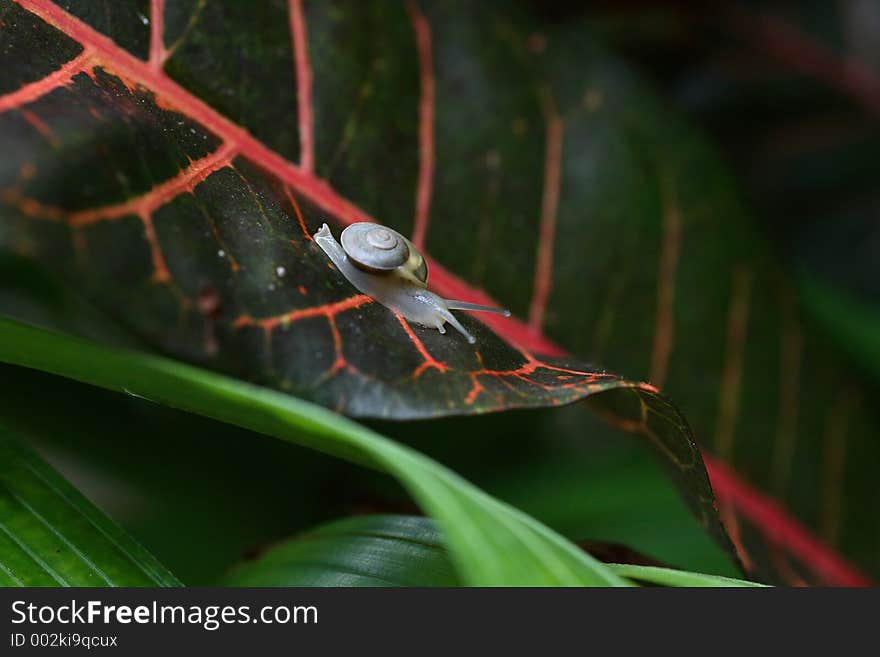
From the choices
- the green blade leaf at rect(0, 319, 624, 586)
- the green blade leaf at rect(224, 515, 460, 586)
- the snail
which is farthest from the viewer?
the snail

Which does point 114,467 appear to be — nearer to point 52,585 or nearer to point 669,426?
point 52,585

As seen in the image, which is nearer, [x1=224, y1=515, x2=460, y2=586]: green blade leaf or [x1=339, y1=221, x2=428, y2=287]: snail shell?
[x1=224, y1=515, x2=460, y2=586]: green blade leaf

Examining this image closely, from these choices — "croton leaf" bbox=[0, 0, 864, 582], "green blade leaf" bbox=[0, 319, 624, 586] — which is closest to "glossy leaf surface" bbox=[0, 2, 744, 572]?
"croton leaf" bbox=[0, 0, 864, 582]

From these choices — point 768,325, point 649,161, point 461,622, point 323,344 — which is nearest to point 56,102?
point 323,344

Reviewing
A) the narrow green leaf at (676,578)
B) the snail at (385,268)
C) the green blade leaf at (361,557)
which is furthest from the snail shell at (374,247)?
the narrow green leaf at (676,578)

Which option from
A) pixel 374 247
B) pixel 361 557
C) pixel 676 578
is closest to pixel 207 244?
pixel 374 247

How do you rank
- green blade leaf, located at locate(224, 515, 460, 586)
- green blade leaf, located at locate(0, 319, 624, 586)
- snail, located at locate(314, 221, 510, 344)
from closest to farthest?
green blade leaf, located at locate(0, 319, 624, 586) → green blade leaf, located at locate(224, 515, 460, 586) → snail, located at locate(314, 221, 510, 344)

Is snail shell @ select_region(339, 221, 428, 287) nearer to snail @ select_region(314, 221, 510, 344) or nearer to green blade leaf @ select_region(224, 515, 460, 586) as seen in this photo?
snail @ select_region(314, 221, 510, 344)
